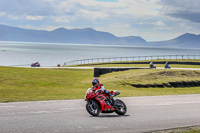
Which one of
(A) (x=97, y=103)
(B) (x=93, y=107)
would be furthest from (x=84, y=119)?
(A) (x=97, y=103)

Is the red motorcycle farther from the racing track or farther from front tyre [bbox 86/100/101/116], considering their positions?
the racing track

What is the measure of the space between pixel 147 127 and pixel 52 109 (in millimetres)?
4189

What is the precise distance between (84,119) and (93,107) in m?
0.81

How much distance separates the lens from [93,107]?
35.4 feet

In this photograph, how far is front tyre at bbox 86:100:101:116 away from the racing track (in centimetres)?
21

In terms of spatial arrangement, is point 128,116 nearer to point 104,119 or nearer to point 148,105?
point 104,119

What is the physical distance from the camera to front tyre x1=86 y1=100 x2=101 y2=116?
10.7 meters

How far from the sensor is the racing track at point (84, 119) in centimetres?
869

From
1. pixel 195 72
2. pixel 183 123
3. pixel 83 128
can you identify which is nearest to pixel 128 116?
pixel 183 123

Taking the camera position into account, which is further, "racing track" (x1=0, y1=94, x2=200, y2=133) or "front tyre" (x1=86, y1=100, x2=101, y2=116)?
"front tyre" (x1=86, y1=100, x2=101, y2=116)

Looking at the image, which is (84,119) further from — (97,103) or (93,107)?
(97,103)

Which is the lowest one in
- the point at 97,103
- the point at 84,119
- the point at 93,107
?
the point at 84,119

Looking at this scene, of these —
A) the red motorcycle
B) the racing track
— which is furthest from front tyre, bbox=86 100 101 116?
the racing track

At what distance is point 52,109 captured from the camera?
11836mm
